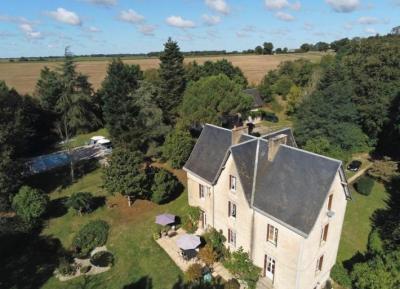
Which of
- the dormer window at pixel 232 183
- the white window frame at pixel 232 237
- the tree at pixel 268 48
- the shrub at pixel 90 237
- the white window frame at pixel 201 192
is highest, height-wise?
the tree at pixel 268 48

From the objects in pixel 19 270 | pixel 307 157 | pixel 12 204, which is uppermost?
pixel 307 157

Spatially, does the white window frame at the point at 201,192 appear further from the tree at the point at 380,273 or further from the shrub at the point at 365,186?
the shrub at the point at 365,186

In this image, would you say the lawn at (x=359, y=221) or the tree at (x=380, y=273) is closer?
the tree at (x=380, y=273)

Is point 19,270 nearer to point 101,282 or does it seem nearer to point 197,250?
point 101,282

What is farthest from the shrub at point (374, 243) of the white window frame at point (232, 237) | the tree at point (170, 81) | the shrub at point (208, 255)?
the tree at point (170, 81)

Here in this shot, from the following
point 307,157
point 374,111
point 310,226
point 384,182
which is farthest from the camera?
point 374,111

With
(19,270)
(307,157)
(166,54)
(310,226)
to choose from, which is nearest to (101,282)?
(19,270)

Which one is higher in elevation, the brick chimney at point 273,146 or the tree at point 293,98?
the brick chimney at point 273,146

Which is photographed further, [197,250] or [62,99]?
[62,99]
